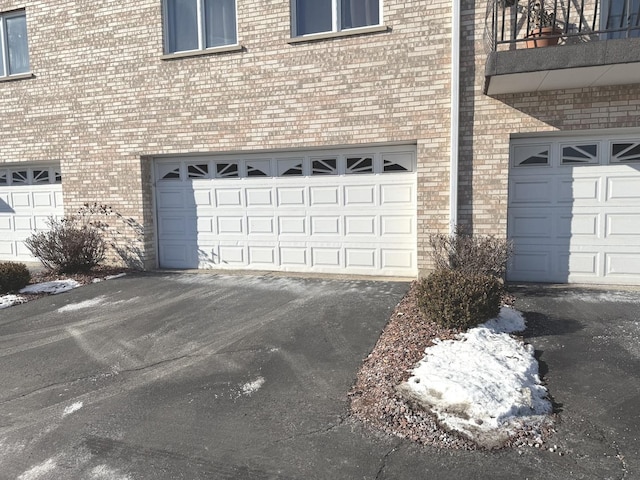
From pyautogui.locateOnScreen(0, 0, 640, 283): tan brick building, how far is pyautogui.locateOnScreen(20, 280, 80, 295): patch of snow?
1457 millimetres

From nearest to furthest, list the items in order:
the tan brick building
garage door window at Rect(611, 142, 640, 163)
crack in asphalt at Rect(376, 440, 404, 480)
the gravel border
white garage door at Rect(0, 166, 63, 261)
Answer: crack in asphalt at Rect(376, 440, 404, 480) → the gravel border → garage door window at Rect(611, 142, 640, 163) → the tan brick building → white garage door at Rect(0, 166, 63, 261)

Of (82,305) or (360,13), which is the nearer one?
(82,305)

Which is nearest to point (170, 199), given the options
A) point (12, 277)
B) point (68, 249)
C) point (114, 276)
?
point (114, 276)

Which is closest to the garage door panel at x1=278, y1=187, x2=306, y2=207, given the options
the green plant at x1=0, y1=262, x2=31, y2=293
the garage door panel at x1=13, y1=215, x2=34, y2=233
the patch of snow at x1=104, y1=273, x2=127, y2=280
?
the patch of snow at x1=104, y1=273, x2=127, y2=280

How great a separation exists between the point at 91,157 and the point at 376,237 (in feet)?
19.8

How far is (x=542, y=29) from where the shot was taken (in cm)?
651

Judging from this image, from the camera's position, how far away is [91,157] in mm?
9547

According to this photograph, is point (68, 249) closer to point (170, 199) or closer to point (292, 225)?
point (170, 199)

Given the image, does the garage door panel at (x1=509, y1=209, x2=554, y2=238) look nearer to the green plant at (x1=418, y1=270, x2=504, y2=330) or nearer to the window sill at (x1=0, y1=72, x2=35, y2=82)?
the green plant at (x1=418, y1=270, x2=504, y2=330)

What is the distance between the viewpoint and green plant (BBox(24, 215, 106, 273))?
349 inches

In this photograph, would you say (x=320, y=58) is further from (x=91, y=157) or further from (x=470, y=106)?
(x=91, y=157)

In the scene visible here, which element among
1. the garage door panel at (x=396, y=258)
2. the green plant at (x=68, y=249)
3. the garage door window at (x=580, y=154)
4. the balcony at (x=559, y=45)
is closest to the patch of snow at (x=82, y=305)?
the green plant at (x=68, y=249)

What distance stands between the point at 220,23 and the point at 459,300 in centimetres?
684

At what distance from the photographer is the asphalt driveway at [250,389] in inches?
117
